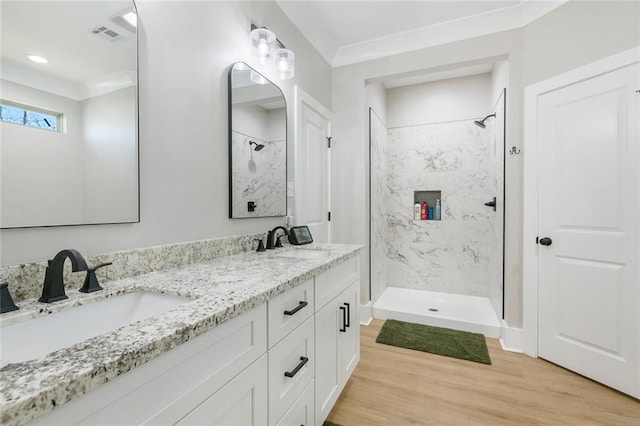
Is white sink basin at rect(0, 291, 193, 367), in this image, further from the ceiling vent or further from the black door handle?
the black door handle

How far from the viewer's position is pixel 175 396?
0.64m

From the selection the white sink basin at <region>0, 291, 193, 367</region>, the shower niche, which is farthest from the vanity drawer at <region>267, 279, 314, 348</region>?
the shower niche

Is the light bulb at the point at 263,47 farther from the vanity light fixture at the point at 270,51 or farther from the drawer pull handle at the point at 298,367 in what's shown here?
the drawer pull handle at the point at 298,367

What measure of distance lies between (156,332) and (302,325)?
673mm

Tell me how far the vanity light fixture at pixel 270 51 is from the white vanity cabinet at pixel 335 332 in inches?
52.6

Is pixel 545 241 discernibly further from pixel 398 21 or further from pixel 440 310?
pixel 398 21

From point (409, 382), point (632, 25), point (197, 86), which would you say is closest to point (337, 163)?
point (197, 86)

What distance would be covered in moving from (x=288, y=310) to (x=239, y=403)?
13.0 inches

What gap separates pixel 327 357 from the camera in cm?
145

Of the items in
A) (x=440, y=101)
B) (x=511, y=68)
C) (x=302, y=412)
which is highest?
(x=440, y=101)

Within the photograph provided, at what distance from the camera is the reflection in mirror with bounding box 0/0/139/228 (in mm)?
819

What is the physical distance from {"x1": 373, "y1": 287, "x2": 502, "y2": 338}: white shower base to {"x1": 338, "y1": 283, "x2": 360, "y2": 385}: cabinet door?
1.23 m

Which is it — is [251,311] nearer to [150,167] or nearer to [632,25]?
[150,167]

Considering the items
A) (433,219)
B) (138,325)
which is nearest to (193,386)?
(138,325)
